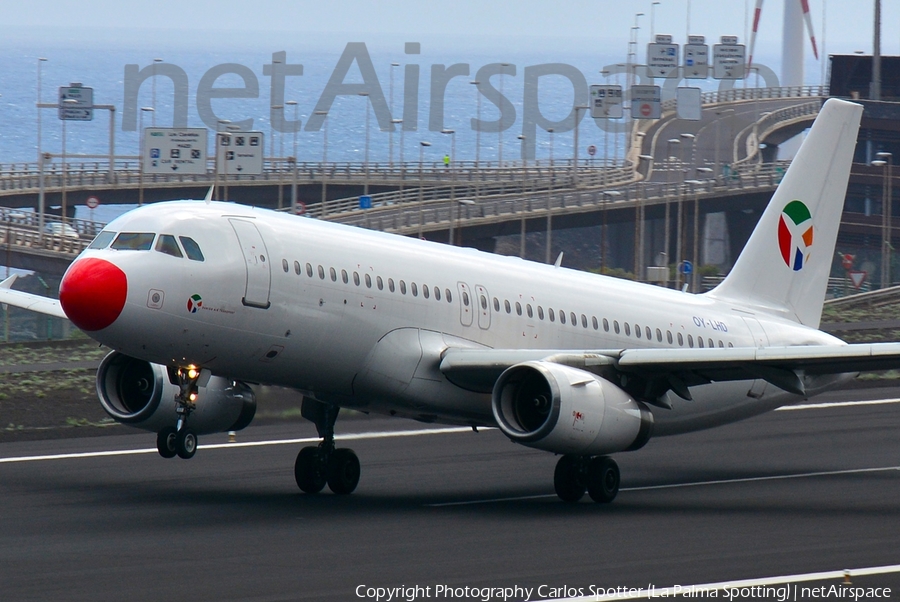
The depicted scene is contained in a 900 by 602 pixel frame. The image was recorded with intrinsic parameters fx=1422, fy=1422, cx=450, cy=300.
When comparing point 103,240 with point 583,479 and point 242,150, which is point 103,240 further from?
point 242,150

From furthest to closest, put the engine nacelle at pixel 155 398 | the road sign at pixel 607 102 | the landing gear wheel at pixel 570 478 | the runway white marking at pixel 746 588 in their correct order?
the road sign at pixel 607 102
the landing gear wheel at pixel 570 478
the engine nacelle at pixel 155 398
the runway white marking at pixel 746 588

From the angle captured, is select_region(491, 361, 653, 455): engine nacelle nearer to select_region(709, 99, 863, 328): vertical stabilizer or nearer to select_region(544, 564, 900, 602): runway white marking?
select_region(544, 564, 900, 602): runway white marking

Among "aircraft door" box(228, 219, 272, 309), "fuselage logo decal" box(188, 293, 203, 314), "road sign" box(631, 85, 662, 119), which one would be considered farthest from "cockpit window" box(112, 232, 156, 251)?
"road sign" box(631, 85, 662, 119)

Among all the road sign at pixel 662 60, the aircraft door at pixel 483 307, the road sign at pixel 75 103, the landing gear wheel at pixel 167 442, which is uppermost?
the road sign at pixel 662 60

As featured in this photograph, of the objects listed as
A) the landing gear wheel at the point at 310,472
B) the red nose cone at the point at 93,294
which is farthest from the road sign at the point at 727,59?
the red nose cone at the point at 93,294

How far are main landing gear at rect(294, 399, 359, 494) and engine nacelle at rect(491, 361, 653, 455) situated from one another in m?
3.57

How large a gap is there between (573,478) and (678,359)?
120 inches

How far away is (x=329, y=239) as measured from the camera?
81.5 feet

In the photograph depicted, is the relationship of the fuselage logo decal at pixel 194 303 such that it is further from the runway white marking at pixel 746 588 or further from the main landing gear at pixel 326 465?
the runway white marking at pixel 746 588

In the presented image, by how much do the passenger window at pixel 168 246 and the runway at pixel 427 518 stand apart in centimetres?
425

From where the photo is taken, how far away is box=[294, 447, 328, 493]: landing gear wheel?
26344mm

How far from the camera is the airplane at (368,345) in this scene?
22.8 metres

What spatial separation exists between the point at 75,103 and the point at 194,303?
11282cm

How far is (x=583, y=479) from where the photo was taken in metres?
25.6
